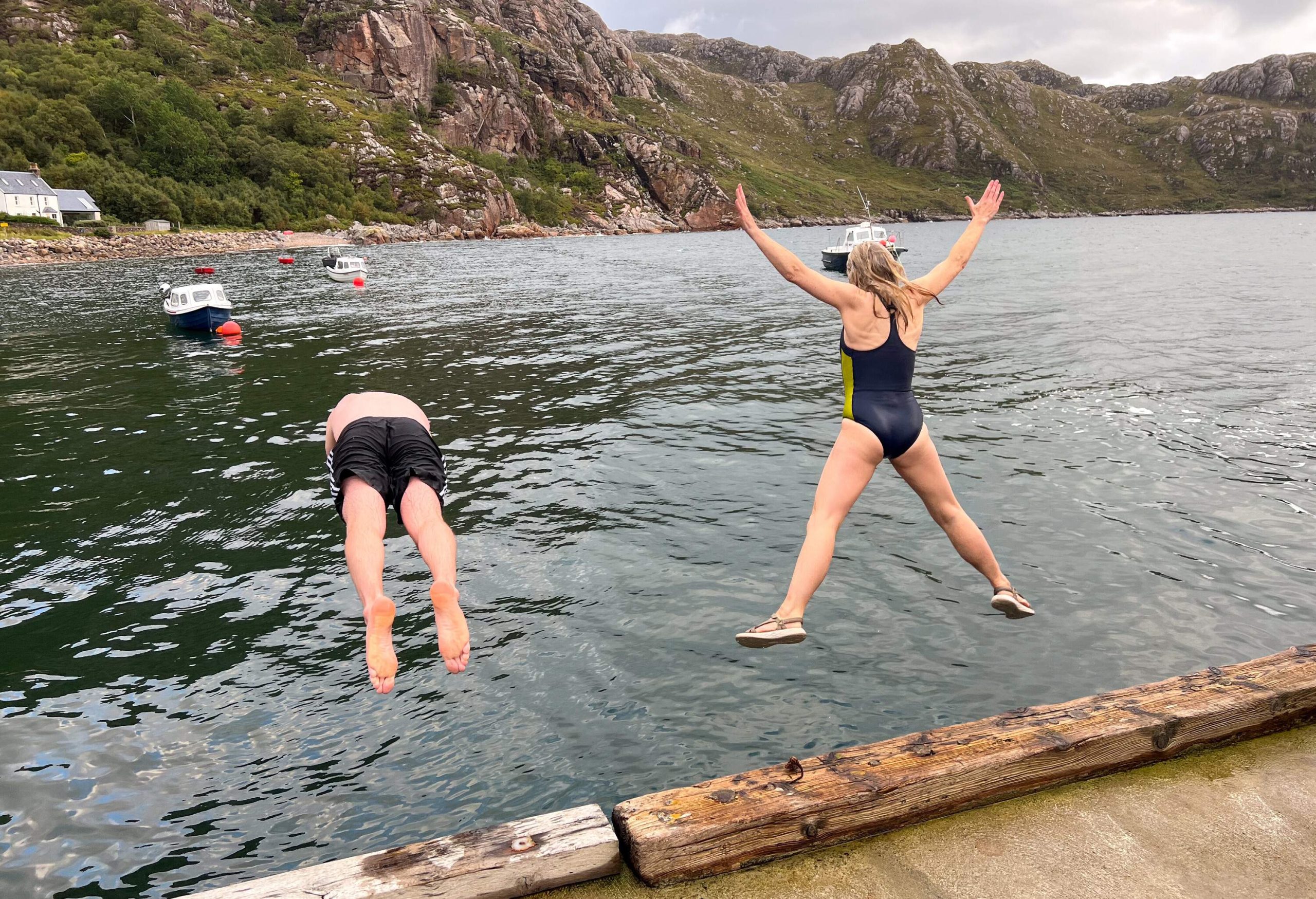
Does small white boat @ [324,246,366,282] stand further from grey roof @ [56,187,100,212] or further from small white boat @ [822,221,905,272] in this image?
grey roof @ [56,187,100,212]

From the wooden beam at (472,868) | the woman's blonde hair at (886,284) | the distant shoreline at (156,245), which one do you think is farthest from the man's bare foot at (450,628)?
the distant shoreline at (156,245)

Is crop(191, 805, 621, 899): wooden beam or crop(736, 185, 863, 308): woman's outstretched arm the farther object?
crop(736, 185, 863, 308): woman's outstretched arm

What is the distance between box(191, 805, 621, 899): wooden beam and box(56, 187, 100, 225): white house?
122064 mm

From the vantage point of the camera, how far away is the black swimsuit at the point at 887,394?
6012mm

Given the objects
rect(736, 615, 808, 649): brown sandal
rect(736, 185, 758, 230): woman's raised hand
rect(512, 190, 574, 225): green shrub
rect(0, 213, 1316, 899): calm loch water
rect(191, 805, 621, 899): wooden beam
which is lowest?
rect(0, 213, 1316, 899): calm loch water

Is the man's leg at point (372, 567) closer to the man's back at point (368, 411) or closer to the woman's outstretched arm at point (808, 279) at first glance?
the man's back at point (368, 411)

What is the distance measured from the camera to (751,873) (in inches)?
156

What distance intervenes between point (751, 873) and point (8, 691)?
7.67m

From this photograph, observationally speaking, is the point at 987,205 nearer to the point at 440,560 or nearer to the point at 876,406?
the point at 876,406

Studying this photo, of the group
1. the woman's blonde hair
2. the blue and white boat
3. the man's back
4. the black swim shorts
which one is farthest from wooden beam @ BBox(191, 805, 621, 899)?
the blue and white boat

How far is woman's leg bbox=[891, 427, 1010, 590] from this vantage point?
20.1ft

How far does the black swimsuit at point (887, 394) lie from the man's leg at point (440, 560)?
3.31m

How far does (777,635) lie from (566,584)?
423 cm

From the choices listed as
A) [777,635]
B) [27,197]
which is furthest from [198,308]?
[27,197]
